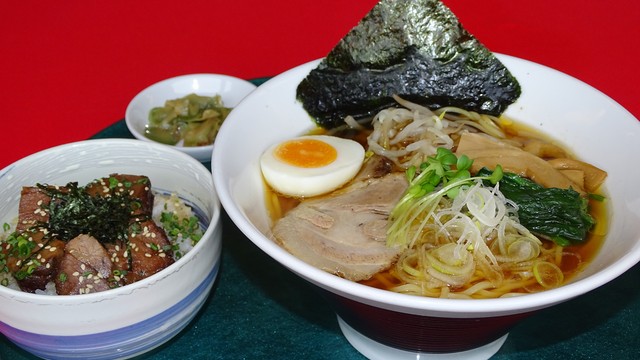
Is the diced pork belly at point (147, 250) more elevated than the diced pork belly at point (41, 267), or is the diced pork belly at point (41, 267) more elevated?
the diced pork belly at point (147, 250)

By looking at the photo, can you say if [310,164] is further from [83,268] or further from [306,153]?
[83,268]

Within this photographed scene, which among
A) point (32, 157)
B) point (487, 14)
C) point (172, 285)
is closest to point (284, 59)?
point (487, 14)

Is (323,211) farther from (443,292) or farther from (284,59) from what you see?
(284,59)

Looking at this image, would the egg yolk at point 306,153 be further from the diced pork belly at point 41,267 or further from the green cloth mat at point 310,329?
the diced pork belly at point 41,267

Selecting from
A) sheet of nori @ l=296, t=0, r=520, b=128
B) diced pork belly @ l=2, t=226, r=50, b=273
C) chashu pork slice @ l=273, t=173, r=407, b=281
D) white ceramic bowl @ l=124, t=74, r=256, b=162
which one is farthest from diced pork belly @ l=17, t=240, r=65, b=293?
white ceramic bowl @ l=124, t=74, r=256, b=162

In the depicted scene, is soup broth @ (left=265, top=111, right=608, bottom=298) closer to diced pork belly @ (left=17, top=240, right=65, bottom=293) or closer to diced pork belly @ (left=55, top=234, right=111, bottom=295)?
diced pork belly @ (left=55, top=234, right=111, bottom=295)

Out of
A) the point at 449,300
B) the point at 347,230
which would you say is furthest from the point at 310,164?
the point at 449,300

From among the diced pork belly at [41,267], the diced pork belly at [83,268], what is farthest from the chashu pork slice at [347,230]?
the diced pork belly at [41,267]
